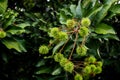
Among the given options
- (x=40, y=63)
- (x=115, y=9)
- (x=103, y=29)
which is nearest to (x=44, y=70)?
(x=40, y=63)

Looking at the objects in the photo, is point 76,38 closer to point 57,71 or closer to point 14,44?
point 57,71

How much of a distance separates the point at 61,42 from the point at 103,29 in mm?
278

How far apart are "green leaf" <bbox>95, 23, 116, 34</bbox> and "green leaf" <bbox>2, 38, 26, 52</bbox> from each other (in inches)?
20.8

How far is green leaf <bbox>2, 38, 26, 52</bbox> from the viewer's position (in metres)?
2.51

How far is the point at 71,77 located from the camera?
265 cm

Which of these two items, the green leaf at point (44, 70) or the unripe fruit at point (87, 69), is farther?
the green leaf at point (44, 70)

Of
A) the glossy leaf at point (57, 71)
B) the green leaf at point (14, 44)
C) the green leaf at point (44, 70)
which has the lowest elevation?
the green leaf at point (44, 70)

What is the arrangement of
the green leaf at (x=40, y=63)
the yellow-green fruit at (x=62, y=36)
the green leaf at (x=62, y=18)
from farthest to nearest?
the green leaf at (x=40, y=63)
the green leaf at (x=62, y=18)
the yellow-green fruit at (x=62, y=36)

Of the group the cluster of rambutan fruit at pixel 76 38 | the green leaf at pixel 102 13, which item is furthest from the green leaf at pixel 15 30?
the green leaf at pixel 102 13

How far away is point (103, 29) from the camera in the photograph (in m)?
2.38

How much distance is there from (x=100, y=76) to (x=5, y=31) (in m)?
0.83

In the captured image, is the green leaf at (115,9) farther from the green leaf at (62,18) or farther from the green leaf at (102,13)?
the green leaf at (62,18)

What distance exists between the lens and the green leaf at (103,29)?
235cm

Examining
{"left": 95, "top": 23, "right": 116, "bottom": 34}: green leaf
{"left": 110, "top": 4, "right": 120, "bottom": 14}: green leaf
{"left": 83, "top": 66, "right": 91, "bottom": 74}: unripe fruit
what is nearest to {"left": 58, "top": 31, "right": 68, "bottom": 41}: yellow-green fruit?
{"left": 83, "top": 66, "right": 91, "bottom": 74}: unripe fruit
